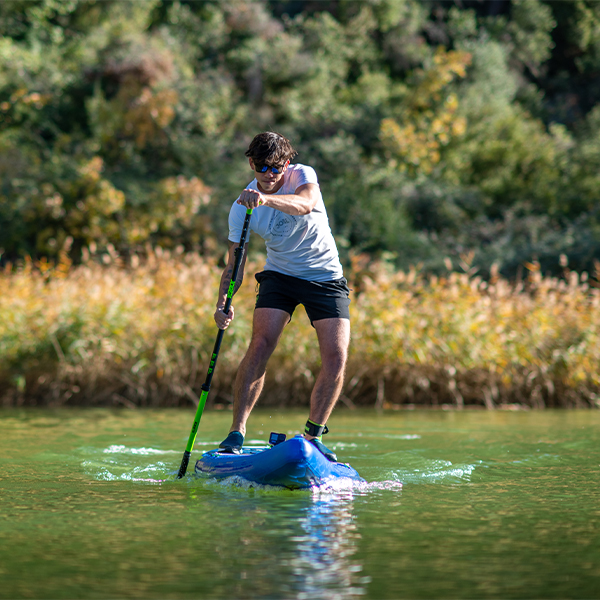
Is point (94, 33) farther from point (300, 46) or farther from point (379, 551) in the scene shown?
point (379, 551)

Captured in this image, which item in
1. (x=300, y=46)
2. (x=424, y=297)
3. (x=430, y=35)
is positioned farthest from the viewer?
(x=430, y=35)

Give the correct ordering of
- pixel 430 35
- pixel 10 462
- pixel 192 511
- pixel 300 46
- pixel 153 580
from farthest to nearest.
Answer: pixel 430 35 → pixel 300 46 → pixel 10 462 → pixel 192 511 → pixel 153 580

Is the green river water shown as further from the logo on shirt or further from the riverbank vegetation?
the riverbank vegetation

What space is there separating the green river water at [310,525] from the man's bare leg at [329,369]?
51cm

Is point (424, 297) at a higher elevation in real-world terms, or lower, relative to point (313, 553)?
higher

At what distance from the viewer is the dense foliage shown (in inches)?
746

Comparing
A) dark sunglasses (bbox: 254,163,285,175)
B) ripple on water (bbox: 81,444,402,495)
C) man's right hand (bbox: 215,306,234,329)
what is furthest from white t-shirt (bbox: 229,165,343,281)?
ripple on water (bbox: 81,444,402,495)

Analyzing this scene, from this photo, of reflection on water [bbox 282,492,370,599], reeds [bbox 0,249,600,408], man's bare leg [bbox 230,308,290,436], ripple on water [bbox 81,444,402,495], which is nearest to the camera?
reflection on water [bbox 282,492,370,599]

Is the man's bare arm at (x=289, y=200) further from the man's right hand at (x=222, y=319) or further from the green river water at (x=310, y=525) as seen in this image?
the green river water at (x=310, y=525)

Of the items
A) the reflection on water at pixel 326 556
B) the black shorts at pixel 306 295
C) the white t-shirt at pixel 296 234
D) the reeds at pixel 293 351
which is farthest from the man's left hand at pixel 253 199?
the reeds at pixel 293 351

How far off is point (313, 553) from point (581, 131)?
25.4 metres

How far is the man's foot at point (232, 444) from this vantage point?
5086mm

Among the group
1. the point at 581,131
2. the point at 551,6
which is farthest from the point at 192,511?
the point at 551,6

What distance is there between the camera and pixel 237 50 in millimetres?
24688
